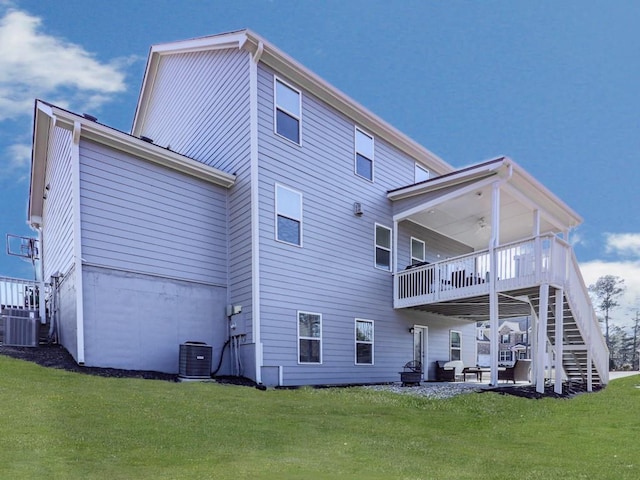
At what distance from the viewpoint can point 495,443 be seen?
6113 mm


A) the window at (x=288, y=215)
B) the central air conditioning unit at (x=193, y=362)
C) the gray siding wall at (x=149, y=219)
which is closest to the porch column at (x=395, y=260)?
the window at (x=288, y=215)

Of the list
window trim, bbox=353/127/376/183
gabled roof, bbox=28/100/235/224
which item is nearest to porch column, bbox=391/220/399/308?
Result: window trim, bbox=353/127/376/183

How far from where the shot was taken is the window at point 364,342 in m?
13.2

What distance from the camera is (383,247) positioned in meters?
14.5

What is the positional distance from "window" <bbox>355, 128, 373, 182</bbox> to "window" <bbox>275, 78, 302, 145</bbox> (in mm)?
2370

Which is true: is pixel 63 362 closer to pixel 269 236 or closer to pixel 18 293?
pixel 18 293

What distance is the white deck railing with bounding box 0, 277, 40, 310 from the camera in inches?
482

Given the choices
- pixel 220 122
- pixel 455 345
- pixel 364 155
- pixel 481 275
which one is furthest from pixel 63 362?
pixel 455 345

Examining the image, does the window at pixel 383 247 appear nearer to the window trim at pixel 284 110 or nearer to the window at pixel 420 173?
the window at pixel 420 173

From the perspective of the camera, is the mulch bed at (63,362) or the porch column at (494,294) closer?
the mulch bed at (63,362)

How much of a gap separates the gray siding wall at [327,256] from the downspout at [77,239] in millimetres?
3598

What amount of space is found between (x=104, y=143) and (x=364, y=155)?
7.15 metres

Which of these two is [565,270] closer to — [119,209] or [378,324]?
[378,324]

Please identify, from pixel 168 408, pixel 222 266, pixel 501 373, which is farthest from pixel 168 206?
pixel 501 373
